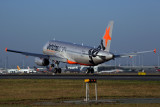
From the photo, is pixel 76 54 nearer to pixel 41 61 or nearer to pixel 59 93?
pixel 41 61

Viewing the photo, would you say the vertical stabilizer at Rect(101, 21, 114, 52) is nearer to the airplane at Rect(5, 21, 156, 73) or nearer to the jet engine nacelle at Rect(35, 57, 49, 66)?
the airplane at Rect(5, 21, 156, 73)

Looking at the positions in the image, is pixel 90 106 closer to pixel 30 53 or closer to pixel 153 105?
pixel 153 105

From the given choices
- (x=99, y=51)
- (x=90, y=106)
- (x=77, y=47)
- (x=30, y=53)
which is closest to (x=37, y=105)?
(x=90, y=106)

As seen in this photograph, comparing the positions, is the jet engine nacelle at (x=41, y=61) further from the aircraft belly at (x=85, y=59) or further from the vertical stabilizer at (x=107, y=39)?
the vertical stabilizer at (x=107, y=39)

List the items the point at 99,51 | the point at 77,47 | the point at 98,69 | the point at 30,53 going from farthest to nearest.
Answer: the point at 98,69
the point at 30,53
the point at 77,47
the point at 99,51

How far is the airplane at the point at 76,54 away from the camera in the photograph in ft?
230

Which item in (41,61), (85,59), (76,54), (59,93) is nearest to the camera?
(59,93)

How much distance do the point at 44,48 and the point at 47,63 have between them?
4.60 meters

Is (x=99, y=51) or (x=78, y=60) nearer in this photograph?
(x=99, y=51)

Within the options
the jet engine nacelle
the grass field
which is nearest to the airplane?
the jet engine nacelle

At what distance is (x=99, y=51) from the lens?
69.6 m

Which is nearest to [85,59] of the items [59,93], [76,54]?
[76,54]

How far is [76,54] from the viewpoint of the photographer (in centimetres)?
7469

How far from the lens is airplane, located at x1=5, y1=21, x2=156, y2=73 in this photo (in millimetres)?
A: 70125
